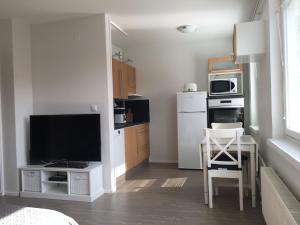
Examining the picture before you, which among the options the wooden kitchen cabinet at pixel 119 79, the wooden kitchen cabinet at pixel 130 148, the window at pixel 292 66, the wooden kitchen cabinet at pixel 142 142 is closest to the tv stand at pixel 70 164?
the wooden kitchen cabinet at pixel 130 148

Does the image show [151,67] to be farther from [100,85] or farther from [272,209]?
[272,209]

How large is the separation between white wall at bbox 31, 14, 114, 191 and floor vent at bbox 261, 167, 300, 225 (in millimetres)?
2203

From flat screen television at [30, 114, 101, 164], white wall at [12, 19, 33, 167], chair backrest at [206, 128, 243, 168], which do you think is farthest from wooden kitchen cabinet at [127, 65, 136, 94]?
chair backrest at [206, 128, 243, 168]

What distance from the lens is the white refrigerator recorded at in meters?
4.82

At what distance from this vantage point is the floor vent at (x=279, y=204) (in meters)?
1.42

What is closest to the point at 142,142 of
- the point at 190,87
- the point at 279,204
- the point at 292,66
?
the point at 190,87

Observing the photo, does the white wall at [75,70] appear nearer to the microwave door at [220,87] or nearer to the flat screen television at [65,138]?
the flat screen television at [65,138]

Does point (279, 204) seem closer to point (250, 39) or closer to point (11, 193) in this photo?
point (250, 39)

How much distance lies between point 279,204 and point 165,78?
417 centimetres

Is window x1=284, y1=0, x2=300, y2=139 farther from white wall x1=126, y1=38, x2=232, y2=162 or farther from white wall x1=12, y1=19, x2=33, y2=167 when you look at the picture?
white wall x1=12, y1=19, x2=33, y2=167

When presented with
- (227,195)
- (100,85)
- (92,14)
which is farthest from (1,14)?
(227,195)

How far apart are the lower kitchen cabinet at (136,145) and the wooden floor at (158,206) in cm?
48

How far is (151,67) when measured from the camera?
18.5 ft

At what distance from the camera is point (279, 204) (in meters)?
1.67
